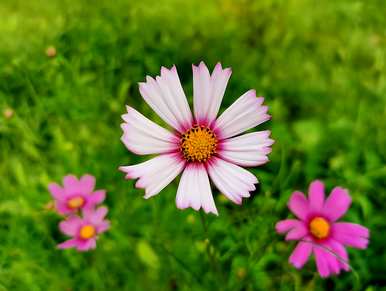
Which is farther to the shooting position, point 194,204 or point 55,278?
point 55,278

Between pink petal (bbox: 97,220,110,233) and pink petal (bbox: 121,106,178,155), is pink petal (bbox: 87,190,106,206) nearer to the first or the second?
pink petal (bbox: 97,220,110,233)

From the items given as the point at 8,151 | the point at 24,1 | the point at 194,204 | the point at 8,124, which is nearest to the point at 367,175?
the point at 194,204

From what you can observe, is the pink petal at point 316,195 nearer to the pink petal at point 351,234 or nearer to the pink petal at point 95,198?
the pink petal at point 351,234

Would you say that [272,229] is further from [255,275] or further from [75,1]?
[75,1]

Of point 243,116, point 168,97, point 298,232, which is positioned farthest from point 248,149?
point 298,232

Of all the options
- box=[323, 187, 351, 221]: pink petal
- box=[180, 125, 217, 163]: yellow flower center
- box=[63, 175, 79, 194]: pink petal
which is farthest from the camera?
box=[63, 175, 79, 194]: pink petal

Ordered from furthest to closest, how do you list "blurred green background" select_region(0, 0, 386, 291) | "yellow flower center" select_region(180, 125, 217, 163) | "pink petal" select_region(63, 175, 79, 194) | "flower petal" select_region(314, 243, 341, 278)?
1. "blurred green background" select_region(0, 0, 386, 291)
2. "pink petal" select_region(63, 175, 79, 194)
3. "flower petal" select_region(314, 243, 341, 278)
4. "yellow flower center" select_region(180, 125, 217, 163)

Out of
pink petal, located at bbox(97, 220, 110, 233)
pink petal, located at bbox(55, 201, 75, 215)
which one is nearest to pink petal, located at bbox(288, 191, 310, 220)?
pink petal, located at bbox(97, 220, 110, 233)
